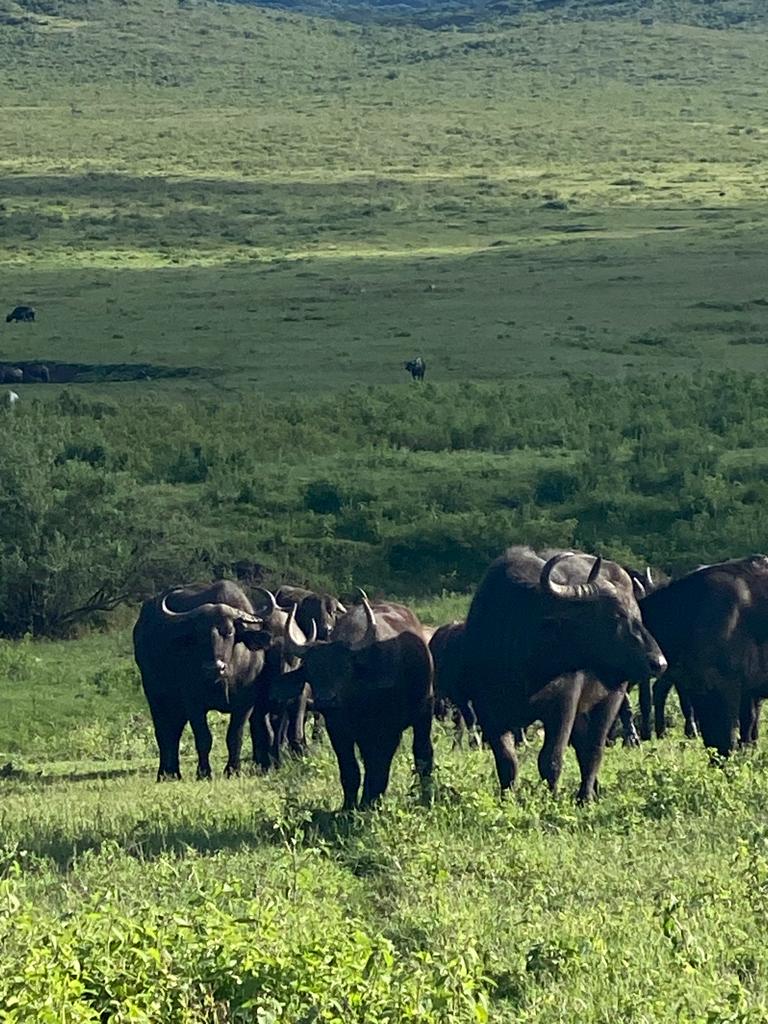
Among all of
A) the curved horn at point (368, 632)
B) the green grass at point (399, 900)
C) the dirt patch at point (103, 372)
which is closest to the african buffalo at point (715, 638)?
the green grass at point (399, 900)

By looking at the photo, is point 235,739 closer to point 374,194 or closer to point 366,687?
point 366,687

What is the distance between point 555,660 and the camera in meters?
11.3

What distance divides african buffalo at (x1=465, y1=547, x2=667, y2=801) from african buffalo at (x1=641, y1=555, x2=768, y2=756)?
67 cm

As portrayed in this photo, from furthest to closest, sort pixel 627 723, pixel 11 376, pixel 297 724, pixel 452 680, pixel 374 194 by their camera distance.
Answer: pixel 374 194
pixel 11 376
pixel 297 724
pixel 627 723
pixel 452 680

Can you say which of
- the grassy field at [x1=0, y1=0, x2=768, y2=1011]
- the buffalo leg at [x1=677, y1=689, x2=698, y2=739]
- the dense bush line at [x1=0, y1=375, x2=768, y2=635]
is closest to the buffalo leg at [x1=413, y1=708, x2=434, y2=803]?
the grassy field at [x1=0, y1=0, x2=768, y2=1011]

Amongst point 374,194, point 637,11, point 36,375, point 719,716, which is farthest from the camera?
point 637,11

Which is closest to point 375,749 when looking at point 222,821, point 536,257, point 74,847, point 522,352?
point 222,821

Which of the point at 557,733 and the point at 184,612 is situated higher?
the point at 557,733

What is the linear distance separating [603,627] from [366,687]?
1292mm

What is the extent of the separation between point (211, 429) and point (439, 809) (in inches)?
755

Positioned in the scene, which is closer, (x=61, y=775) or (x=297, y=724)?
(x=61, y=775)

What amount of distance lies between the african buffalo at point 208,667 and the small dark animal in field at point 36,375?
70.2 ft

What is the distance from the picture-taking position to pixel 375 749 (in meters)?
11.2

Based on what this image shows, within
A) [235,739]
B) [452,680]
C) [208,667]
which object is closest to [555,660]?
[452,680]
